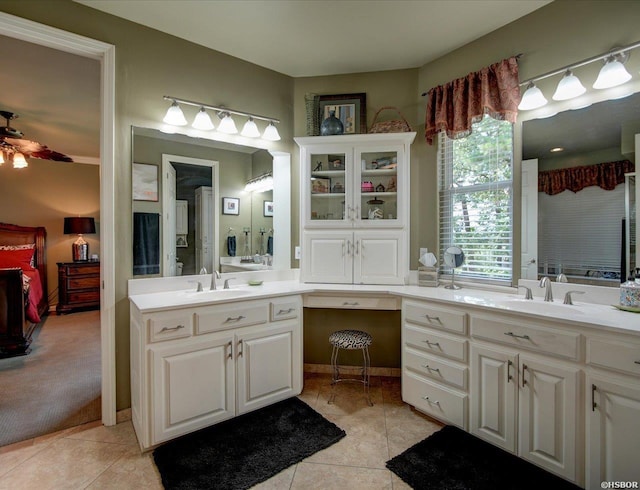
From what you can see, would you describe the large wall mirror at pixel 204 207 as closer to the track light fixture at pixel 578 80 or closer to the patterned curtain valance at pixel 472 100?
the patterned curtain valance at pixel 472 100

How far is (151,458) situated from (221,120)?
7.80 ft

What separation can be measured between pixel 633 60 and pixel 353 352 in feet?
9.01

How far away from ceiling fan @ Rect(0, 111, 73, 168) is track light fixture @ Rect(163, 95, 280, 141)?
2.64 metres

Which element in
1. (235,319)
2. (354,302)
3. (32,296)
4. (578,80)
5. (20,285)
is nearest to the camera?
(578,80)

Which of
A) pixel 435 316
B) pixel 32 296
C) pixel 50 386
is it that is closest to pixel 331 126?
pixel 435 316

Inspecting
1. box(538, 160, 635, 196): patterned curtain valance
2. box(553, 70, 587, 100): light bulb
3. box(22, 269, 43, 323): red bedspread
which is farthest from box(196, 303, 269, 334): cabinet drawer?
box(22, 269, 43, 323): red bedspread

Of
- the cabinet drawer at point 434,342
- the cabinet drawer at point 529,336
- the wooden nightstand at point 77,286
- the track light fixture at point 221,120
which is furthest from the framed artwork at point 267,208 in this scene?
the wooden nightstand at point 77,286

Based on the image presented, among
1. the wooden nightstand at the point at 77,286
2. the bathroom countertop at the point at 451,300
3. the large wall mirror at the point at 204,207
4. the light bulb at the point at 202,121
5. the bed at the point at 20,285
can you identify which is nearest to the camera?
the bathroom countertop at the point at 451,300

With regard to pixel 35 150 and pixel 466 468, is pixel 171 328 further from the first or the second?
pixel 35 150

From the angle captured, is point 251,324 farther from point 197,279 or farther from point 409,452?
point 409,452

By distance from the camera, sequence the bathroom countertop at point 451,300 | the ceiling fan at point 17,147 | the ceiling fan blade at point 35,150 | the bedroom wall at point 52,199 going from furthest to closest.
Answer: the bedroom wall at point 52,199 < the ceiling fan blade at point 35,150 < the ceiling fan at point 17,147 < the bathroom countertop at point 451,300

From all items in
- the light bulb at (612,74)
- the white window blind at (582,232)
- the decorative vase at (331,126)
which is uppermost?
the decorative vase at (331,126)

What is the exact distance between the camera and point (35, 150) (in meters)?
4.33

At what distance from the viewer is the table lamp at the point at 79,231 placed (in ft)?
16.7
